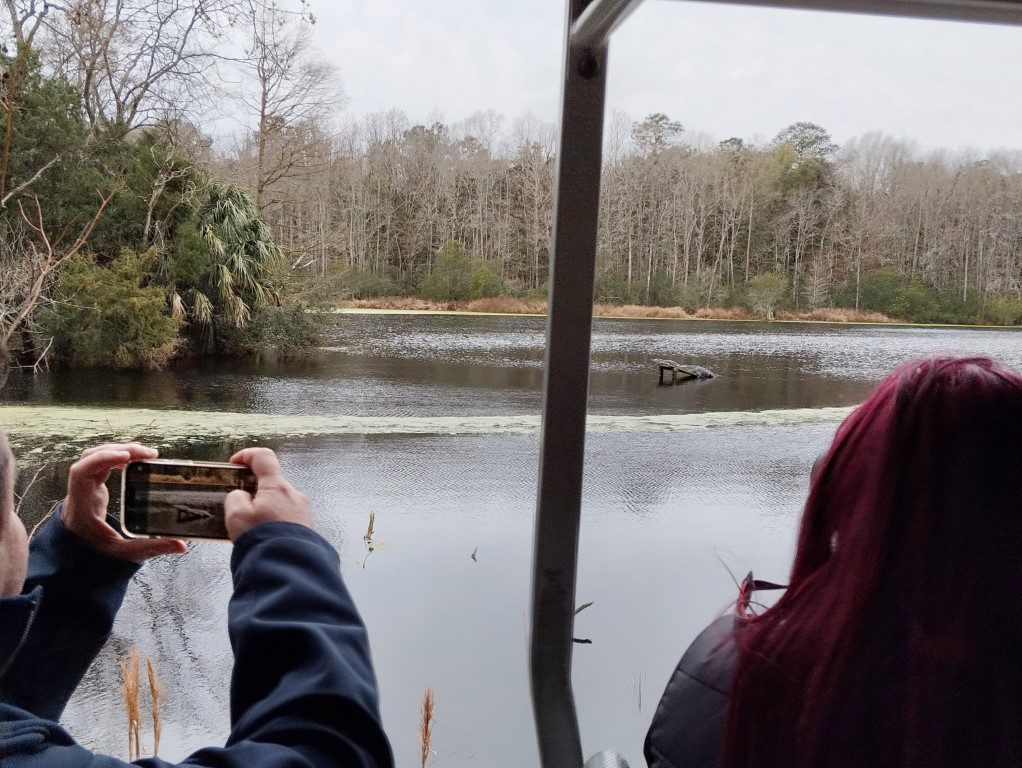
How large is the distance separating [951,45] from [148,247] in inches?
70.3

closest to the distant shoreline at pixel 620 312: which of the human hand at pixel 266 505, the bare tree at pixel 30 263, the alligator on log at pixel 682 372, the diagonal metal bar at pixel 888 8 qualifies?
the alligator on log at pixel 682 372

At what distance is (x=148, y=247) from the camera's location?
5.75ft

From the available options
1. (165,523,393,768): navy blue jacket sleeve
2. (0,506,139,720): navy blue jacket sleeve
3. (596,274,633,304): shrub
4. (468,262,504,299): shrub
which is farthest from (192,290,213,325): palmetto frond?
(165,523,393,768): navy blue jacket sleeve

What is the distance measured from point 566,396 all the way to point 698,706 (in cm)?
102

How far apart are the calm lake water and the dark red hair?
1.21 m

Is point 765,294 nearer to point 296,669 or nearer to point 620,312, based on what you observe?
point 620,312

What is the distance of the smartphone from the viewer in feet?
2.91

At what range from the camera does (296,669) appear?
0.67 m

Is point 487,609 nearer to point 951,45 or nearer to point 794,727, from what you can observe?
point 794,727

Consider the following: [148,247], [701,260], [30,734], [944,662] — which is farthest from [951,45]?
[30,734]

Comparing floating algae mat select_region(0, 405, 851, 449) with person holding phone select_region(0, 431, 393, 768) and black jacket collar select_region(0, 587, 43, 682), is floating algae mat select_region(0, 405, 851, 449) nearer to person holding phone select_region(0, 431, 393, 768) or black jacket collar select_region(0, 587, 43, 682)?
person holding phone select_region(0, 431, 393, 768)

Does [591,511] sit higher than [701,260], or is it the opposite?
[701,260]

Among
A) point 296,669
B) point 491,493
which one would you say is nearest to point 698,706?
point 296,669

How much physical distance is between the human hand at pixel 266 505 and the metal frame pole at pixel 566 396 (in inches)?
44.5
